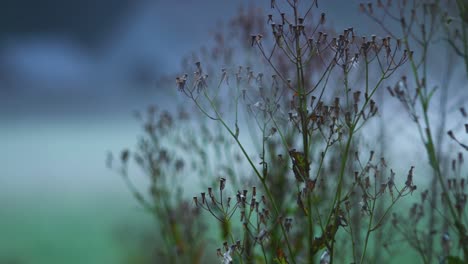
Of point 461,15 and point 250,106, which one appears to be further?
point 461,15

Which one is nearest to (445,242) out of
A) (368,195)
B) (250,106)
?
(368,195)

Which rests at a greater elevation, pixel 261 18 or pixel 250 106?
pixel 261 18

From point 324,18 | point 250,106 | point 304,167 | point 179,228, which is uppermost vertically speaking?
point 179,228

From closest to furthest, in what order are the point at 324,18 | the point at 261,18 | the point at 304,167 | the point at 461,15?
1. the point at 304,167
2. the point at 324,18
3. the point at 461,15
4. the point at 261,18

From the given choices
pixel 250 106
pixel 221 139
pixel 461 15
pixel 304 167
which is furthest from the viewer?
pixel 221 139

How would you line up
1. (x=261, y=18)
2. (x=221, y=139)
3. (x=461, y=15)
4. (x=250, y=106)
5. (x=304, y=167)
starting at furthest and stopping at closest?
1. (x=221, y=139)
2. (x=261, y=18)
3. (x=461, y=15)
4. (x=250, y=106)
5. (x=304, y=167)

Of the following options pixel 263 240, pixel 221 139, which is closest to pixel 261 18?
pixel 221 139

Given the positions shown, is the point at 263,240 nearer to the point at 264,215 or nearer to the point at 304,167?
the point at 264,215

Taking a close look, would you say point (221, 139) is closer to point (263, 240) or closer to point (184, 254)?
point (184, 254)

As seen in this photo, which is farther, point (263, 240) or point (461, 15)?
point (461, 15)
